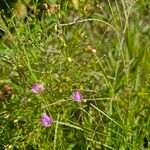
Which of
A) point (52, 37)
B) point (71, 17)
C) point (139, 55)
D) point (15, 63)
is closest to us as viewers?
point (15, 63)

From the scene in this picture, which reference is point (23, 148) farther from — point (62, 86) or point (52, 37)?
point (52, 37)

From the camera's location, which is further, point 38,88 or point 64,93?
point 64,93

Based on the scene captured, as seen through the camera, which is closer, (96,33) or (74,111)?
(74,111)

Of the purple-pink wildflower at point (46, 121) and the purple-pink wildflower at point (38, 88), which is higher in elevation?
the purple-pink wildflower at point (38, 88)

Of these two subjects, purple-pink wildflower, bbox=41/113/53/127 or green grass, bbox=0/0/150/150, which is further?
green grass, bbox=0/0/150/150

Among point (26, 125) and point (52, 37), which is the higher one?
point (52, 37)

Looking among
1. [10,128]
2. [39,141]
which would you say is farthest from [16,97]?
[39,141]

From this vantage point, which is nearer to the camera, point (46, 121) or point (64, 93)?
point (46, 121)

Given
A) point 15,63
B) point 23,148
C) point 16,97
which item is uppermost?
point 15,63

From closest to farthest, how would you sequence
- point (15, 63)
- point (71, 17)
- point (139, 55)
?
point (15, 63), point (139, 55), point (71, 17)

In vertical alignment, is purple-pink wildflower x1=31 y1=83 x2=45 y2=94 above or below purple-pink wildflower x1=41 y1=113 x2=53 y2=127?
above

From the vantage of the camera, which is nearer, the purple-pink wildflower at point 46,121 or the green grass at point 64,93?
the purple-pink wildflower at point 46,121
